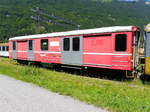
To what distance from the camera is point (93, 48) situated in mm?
12594

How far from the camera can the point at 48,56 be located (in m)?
16.3

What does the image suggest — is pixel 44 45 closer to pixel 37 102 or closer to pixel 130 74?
pixel 130 74

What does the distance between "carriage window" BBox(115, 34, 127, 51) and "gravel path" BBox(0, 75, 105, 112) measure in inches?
201

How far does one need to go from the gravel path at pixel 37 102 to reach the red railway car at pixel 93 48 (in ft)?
16.4

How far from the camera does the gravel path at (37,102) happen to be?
5.61m

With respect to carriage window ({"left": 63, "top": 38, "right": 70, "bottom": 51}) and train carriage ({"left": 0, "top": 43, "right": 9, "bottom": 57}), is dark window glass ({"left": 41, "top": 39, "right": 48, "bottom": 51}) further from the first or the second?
train carriage ({"left": 0, "top": 43, "right": 9, "bottom": 57})

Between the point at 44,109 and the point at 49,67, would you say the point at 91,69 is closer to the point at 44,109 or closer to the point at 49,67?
the point at 49,67

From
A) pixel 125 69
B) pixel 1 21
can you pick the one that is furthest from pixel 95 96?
pixel 1 21

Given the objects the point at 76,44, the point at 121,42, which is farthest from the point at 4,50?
the point at 121,42

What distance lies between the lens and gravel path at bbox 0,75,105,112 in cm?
561

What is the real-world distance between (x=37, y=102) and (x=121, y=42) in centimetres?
646

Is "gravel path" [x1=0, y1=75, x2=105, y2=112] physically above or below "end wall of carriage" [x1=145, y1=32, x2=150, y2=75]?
below

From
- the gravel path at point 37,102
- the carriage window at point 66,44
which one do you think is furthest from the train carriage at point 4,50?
the gravel path at point 37,102

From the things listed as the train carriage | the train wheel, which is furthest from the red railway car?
the train carriage
